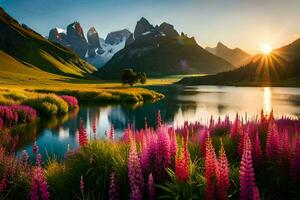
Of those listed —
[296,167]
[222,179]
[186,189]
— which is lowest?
[186,189]

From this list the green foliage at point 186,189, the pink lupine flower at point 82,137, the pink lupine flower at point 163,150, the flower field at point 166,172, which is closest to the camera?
the flower field at point 166,172

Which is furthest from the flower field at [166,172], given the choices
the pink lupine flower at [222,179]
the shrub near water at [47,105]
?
the shrub near water at [47,105]

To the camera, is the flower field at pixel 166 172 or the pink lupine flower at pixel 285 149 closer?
the flower field at pixel 166 172

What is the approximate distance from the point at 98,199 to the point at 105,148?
241 centimetres

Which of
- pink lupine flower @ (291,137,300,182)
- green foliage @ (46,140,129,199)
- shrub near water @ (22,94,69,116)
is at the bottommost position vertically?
shrub near water @ (22,94,69,116)

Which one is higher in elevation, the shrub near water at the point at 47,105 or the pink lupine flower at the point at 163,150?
the pink lupine flower at the point at 163,150

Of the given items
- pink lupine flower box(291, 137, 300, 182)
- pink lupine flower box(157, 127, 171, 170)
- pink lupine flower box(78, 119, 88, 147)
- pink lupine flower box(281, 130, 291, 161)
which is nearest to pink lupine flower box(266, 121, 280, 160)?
pink lupine flower box(281, 130, 291, 161)

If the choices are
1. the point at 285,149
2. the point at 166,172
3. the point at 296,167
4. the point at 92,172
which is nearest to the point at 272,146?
the point at 285,149

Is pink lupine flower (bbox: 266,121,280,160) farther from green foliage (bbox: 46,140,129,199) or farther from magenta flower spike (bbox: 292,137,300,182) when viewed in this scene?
green foliage (bbox: 46,140,129,199)

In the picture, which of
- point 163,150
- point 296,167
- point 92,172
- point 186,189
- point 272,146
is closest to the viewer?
point 186,189

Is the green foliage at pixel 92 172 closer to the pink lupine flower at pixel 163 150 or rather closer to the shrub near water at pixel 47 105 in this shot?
the pink lupine flower at pixel 163 150

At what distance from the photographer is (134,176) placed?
22.9 ft

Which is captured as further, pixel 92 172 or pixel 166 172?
pixel 92 172

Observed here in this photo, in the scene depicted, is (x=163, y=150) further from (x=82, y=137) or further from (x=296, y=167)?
(x=82, y=137)
